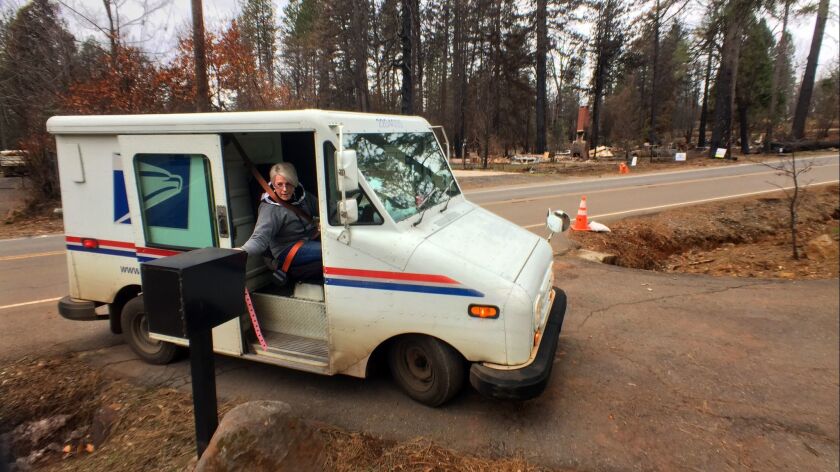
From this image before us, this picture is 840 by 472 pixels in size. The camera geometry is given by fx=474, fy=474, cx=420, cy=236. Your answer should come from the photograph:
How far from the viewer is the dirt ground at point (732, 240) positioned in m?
7.62

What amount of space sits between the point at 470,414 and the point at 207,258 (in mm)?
2198

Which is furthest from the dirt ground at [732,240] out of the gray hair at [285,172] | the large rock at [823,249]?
the gray hair at [285,172]

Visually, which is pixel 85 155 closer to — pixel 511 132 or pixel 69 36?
pixel 69 36

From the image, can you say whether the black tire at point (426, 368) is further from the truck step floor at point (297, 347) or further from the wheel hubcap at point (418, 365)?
the truck step floor at point (297, 347)

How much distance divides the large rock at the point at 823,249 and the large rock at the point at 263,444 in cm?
840

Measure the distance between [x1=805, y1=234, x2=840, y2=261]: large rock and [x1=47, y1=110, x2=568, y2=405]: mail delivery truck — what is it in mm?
5661

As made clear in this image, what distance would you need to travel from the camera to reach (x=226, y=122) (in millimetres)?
3627

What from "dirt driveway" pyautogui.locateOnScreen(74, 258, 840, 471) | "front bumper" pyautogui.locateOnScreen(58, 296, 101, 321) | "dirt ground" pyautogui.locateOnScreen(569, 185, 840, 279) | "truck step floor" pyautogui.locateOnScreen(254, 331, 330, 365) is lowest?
"dirt driveway" pyautogui.locateOnScreen(74, 258, 840, 471)

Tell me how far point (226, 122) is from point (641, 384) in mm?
4006

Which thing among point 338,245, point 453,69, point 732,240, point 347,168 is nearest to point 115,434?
point 338,245

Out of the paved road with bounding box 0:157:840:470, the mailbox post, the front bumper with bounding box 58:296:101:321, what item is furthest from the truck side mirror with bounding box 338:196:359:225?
the front bumper with bounding box 58:296:101:321

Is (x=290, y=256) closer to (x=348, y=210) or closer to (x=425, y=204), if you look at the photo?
(x=348, y=210)

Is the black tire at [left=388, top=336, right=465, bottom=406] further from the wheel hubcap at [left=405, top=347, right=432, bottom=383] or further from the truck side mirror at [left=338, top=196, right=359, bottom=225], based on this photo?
the truck side mirror at [left=338, top=196, right=359, bottom=225]

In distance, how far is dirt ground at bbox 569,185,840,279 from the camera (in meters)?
7.62
